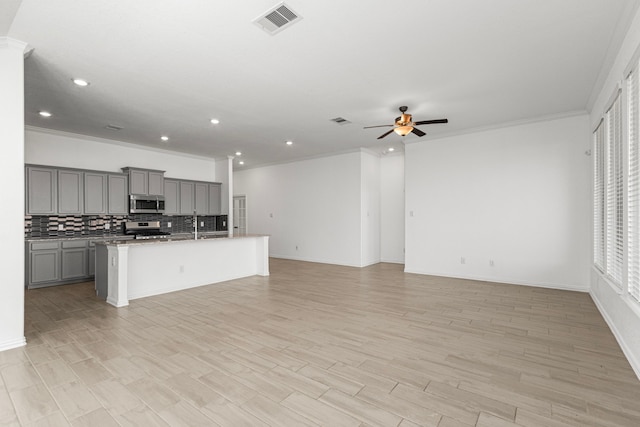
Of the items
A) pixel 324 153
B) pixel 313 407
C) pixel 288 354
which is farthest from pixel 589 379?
pixel 324 153

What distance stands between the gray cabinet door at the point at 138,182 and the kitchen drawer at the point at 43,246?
5.86 feet

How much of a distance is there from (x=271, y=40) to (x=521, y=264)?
5655 mm

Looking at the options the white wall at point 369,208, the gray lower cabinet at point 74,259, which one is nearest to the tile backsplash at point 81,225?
the gray lower cabinet at point 74,259

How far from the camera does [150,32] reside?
295 centimetres

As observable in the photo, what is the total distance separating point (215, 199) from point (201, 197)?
1.47 feet

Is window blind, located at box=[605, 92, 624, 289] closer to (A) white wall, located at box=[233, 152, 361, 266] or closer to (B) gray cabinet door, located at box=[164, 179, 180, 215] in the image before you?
(A) white wall, located at box=[233, 152, 361, 266]

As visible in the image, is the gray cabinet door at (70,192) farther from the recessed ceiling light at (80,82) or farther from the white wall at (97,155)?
the recessed ceiling light at (80,82)

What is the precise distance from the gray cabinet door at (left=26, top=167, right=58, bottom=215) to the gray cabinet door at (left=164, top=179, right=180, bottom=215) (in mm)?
2180

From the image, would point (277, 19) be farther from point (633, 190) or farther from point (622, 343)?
point (622, 343)

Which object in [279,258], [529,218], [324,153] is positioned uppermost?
[324,153]

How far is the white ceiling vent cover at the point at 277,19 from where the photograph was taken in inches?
104

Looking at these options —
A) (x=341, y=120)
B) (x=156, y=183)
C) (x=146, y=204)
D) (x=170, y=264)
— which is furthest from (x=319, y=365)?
(x=156, y=183)

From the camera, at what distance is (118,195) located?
274 inches

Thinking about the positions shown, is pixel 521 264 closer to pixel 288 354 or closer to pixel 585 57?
pixel 585 57
